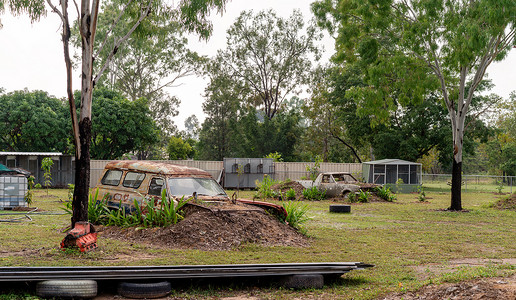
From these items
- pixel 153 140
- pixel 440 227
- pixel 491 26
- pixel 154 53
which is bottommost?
pixel 440 227

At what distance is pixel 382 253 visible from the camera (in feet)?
32.5

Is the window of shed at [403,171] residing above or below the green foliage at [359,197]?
above

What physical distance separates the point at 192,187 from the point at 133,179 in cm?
154

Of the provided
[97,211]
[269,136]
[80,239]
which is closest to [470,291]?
[80,239]

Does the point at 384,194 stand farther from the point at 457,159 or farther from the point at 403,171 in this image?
the point at 403,171

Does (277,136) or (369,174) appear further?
(277,136)

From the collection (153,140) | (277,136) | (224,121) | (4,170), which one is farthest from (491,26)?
(224,121)

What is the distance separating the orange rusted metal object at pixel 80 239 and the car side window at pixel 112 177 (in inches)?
129

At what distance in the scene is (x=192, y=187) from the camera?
12.0m

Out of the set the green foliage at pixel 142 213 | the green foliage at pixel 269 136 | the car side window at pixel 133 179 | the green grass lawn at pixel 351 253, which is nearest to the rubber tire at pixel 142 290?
the green grass lawn at pixel 351 253

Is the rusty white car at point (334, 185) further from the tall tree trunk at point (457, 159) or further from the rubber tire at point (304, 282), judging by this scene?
the rubber tire at point (304, 282)

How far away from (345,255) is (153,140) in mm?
34112

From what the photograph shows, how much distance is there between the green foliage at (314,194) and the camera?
2525 cm

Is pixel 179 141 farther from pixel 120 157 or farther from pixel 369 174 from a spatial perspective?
pixel 369 174
